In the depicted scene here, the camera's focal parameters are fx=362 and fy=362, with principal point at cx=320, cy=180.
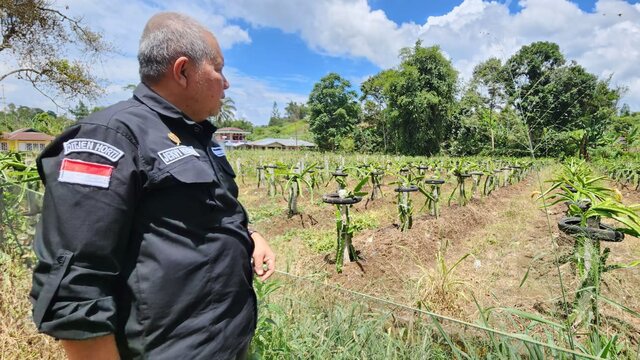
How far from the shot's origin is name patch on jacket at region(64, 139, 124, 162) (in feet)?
2.80

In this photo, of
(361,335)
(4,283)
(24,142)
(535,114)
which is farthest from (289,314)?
(24,142)

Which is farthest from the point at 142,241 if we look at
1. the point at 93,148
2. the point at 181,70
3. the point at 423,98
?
Result: the point at 423,98

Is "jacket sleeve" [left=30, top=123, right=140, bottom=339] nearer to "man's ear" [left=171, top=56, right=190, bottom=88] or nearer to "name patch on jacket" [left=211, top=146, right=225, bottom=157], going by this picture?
"man's ear" [left=171, top=56, right=190, bottom=88]

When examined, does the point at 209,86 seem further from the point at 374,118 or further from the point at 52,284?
the point at 374,118

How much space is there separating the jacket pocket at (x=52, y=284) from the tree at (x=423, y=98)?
27950 millimetres

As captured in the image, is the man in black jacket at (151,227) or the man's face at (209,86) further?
the man's face at (209,86)

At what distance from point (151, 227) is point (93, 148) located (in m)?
0.24

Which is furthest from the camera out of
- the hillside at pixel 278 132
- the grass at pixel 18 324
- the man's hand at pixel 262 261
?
the hillside at pixel 278 132

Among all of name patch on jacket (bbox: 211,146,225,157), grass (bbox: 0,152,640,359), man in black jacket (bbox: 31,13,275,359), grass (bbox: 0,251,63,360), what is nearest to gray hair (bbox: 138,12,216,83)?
man in black jacket (bbox: 31,13,275,359)

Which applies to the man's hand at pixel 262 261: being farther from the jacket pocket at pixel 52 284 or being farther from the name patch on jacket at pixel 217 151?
the jacket pocket at pixel 52 284

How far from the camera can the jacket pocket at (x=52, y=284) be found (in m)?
0.80

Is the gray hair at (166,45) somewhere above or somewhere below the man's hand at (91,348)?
above

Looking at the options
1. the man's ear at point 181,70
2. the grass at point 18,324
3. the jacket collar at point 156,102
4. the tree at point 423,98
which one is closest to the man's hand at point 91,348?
the jacket collar at point 156,102

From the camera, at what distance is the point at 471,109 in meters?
3.91
